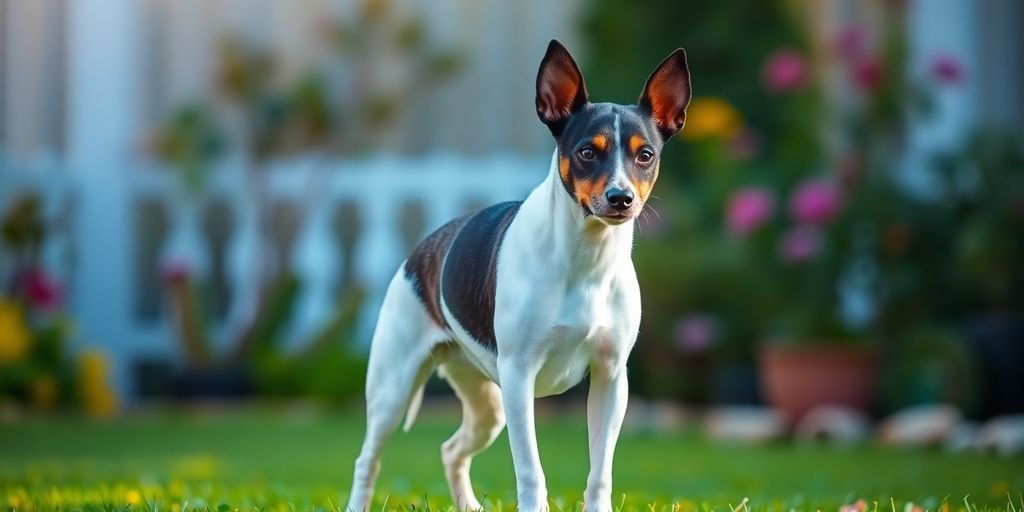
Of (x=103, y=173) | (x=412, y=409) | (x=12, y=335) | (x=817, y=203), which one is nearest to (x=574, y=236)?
(x=412, y=409)

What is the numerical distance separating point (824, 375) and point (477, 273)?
536 cm

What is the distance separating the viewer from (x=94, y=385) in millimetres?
10641

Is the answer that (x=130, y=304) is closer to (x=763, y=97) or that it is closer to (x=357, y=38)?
(x=357, y=38)

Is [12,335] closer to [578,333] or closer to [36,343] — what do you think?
[36,343]

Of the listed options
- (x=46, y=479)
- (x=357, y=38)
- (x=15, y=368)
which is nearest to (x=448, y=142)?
(x=357, y=38)

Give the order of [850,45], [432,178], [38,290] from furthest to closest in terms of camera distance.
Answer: [432,178]
[38,290]
[850,45]

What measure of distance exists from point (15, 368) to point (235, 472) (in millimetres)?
3774

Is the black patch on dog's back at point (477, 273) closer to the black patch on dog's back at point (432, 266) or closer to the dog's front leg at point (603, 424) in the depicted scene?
the black patch on dog's back at point (432, 266)

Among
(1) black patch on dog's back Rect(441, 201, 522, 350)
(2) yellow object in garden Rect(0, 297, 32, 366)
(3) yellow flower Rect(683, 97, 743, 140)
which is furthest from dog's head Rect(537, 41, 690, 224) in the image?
(2) yellow object in garden Rect(0, 297, 32, 366)

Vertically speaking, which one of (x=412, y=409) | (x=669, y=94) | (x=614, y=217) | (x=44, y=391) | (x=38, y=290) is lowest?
(x=44, y=391)

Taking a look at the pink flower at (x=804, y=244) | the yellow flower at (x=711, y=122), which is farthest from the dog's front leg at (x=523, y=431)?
the yellow flower at (x=711, y=122)

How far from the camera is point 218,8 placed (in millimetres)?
12438

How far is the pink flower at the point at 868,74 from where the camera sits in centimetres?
950

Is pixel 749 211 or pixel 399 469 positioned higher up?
pixel 749 211
